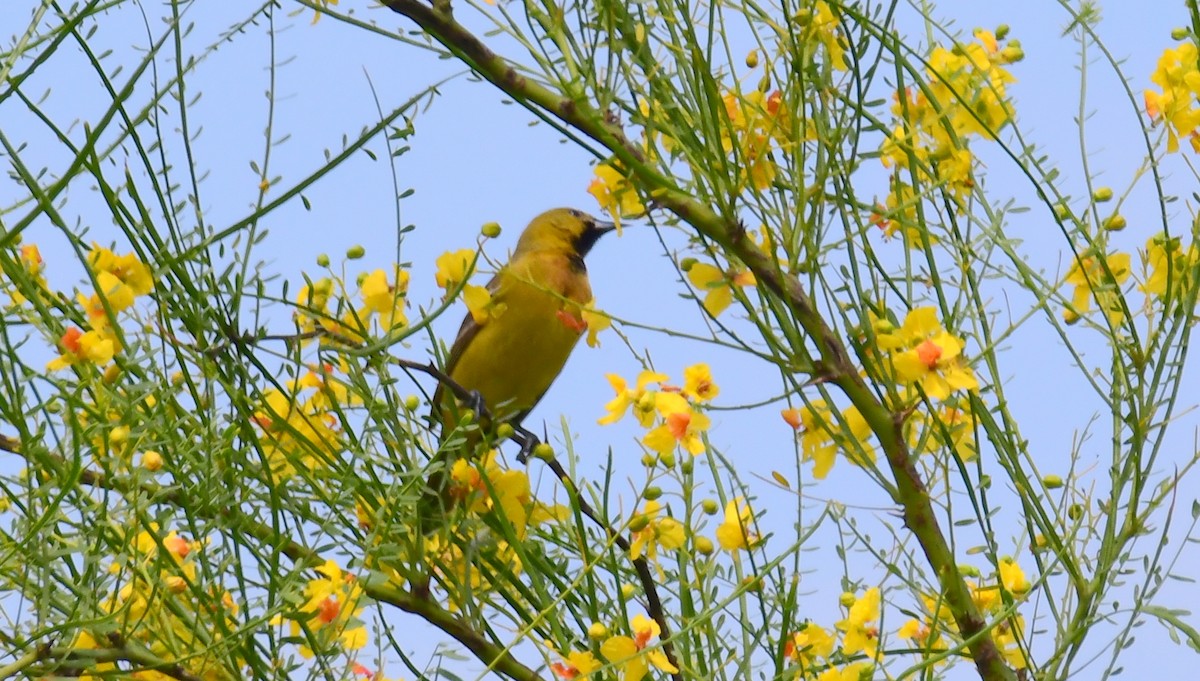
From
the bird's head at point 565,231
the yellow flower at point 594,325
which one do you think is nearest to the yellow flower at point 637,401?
the yellow flower at point 594,325

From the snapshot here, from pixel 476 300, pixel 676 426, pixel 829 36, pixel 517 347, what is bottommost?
pixel 676 426

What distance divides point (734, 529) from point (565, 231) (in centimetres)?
212

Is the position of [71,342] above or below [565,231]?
below

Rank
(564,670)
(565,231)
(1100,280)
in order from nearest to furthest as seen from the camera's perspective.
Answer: (564,670)
(1100,280)
(565,231)

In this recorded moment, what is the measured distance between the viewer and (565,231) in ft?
13.4

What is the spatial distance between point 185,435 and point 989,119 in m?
1.18

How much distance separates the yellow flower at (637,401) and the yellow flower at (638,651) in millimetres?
251

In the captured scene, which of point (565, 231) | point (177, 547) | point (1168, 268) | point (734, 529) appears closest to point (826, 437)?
point (734, 529)

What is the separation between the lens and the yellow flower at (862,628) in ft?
6.83

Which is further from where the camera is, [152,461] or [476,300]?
[476,300]

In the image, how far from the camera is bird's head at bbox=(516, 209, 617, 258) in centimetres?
404

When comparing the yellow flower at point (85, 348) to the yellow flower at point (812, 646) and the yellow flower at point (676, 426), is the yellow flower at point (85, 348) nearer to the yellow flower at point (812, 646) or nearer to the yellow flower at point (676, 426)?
the yellow flower at point (676, 426)

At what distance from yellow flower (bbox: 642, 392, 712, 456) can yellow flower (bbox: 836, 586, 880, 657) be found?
1.17 ft

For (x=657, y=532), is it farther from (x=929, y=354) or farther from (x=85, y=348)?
(x=85, y=348)
